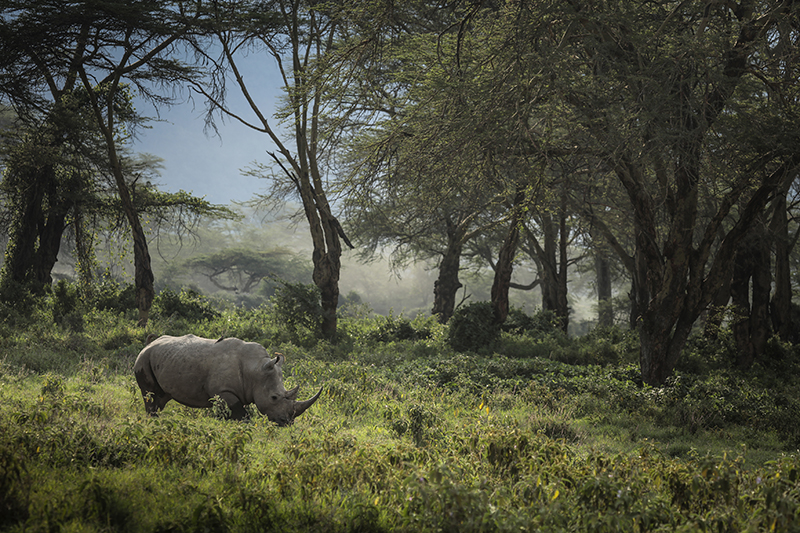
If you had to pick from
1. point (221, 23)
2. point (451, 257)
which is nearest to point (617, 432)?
point (221, 23)

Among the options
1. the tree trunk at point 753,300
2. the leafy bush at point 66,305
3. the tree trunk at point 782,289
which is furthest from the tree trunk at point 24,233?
the tree trunk at point 782,289

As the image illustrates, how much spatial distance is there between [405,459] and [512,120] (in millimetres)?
6049

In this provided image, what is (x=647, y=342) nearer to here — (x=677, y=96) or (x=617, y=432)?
(x=617, y=432)

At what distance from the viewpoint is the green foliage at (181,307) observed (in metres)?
17.7

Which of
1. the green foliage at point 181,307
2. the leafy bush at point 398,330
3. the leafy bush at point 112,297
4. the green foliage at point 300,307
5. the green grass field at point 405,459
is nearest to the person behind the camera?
the green grass field at point 405,459

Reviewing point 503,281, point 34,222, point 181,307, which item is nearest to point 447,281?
point 503,281

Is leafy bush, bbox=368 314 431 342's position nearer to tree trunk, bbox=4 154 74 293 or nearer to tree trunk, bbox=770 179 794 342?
tree trunk, bbox=770 179 794 342

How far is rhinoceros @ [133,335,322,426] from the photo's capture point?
6.41 m

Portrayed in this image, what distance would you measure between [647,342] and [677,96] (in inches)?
178

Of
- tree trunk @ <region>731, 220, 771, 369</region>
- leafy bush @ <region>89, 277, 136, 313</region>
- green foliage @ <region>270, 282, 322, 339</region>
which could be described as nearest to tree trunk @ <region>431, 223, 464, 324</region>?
green foliage @ <region>270, 282, 322, 339</region>

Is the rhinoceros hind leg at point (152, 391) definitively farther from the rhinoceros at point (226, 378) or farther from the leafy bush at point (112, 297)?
the leafy bush at point (112, 297)

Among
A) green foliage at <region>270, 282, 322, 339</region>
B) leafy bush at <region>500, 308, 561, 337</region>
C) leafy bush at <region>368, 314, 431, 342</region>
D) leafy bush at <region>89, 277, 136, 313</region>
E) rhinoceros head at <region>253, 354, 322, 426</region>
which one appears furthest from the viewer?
leafy bush at <region>89, 277, 136, 313</region>

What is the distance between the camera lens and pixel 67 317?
48.6 feet

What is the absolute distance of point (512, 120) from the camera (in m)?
9.01
